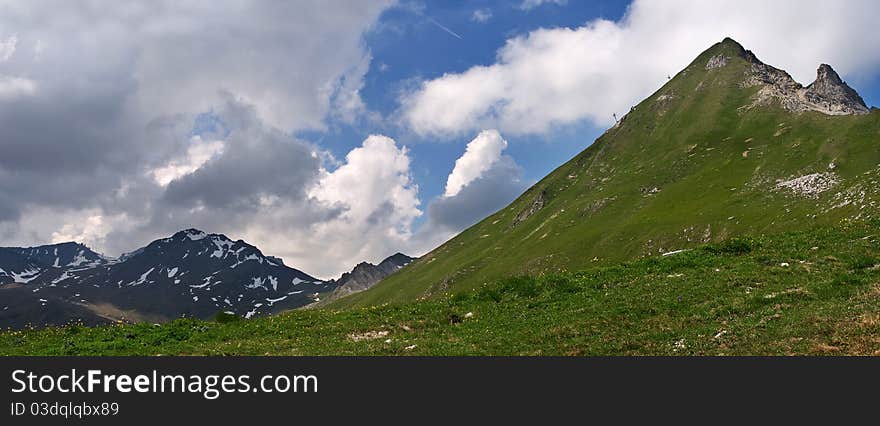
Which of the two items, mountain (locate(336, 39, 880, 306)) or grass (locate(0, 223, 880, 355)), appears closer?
grass (locate(0, 223, 880, 355))

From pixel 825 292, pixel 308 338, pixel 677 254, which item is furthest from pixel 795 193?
pixel 308 338

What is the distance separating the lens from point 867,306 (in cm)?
1777

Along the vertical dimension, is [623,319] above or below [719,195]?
below

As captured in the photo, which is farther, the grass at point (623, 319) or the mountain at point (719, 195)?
the mountain at point (719, 195)

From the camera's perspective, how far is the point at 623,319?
68.3ft

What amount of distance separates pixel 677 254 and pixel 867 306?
12.1 meters

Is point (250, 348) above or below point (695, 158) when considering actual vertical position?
below

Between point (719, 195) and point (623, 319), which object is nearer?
point (623, 319)

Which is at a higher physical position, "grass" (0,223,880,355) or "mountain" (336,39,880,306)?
"mountain" (336,39,880,306)

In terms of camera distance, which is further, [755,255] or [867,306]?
[755,255]

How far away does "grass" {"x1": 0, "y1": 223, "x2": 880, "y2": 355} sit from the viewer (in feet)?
57.0

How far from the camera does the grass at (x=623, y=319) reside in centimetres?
1738

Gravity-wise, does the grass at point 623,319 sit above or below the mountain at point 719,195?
below

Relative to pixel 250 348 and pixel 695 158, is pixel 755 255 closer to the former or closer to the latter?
pixel 250 348
